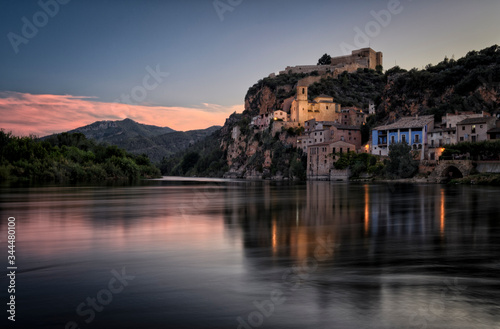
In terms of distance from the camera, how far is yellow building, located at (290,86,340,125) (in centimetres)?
11225

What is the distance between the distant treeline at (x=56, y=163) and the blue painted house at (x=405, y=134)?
52.6 metres

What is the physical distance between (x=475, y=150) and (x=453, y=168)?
18.2 ft

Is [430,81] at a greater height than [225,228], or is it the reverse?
[430,81]

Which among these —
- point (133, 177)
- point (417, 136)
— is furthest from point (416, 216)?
point (133, 177)

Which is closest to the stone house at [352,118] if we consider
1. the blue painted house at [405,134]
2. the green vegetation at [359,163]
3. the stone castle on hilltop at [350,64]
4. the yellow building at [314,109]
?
the yellow building at [314,109]

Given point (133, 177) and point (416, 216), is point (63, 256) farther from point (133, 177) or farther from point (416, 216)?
point (133, 177)

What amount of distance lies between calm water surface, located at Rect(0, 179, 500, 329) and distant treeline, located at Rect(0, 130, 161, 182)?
56.2 m

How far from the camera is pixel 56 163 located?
6994cm

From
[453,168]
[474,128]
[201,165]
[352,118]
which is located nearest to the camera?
[453,168]

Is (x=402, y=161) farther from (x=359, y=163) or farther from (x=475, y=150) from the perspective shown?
(x=359, y=163)

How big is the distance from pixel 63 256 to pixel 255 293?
21.4ft

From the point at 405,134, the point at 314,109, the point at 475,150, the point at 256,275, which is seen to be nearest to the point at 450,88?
the point at 405,134

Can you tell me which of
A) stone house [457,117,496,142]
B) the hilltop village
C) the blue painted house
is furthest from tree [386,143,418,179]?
stone house [457,117,496,142]

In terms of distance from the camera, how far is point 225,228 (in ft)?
Result: 56.0
